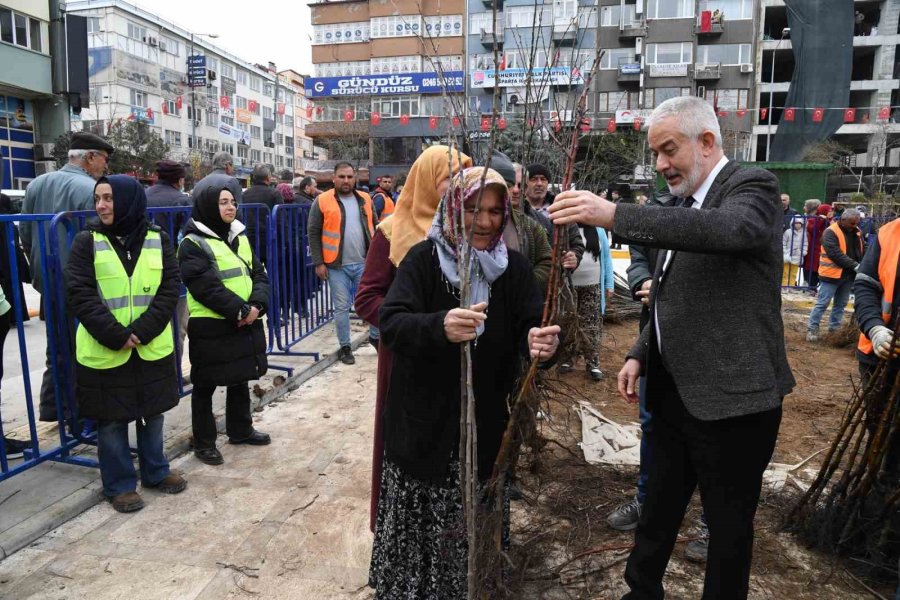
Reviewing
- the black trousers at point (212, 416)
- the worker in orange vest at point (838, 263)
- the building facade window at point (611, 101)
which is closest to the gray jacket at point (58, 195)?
the black trousers at point (212, 416)

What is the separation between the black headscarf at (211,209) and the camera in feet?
12.3

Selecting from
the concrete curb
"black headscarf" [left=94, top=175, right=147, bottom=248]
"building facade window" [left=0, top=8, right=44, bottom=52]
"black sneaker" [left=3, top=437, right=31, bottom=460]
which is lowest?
the concrete curb

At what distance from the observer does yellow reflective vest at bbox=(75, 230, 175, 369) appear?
303 centimetres

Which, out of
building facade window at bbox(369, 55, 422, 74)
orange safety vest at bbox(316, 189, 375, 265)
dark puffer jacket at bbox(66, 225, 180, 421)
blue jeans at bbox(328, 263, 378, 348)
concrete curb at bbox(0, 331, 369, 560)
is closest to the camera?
concrete curb at bbox(0, 331, 369, 560)

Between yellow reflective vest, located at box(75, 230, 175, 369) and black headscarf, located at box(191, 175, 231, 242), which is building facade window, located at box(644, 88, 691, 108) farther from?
yellow reflective vest, located at box(75, 230, 175, 369)

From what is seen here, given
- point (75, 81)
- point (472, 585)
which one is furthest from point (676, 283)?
point (75, 81)

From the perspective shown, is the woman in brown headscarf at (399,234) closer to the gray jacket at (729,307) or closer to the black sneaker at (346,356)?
the gray jacket at (729,307)

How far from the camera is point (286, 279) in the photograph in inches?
245

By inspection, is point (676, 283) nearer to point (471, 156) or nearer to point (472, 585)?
point (471, 156)

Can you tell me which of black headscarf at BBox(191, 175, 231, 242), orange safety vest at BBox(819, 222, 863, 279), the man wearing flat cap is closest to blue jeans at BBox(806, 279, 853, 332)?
orange safety vest at BBox(819, 222, 863, 279)

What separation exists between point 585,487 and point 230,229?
266cm

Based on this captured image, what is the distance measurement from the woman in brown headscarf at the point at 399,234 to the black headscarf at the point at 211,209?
1.71 meters

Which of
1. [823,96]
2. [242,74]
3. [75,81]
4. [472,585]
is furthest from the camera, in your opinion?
[242,74]

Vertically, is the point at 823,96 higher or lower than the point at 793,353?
higher
